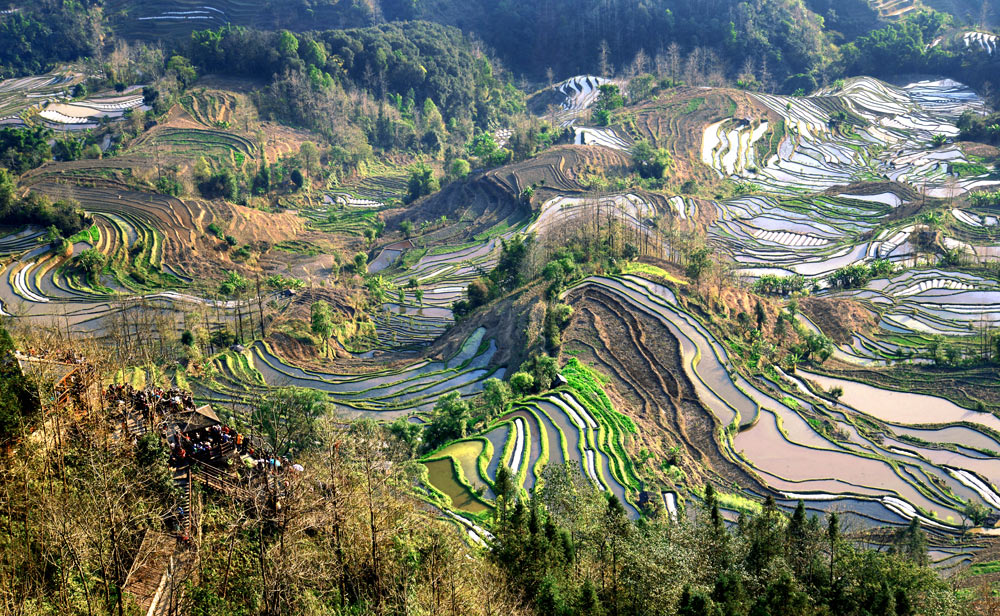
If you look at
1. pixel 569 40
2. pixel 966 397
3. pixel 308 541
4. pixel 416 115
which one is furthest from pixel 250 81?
pixel 308 541

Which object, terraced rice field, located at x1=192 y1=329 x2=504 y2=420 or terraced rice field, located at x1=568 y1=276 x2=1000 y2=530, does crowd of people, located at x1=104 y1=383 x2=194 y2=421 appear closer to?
terraced rice field, located at x1=192 y1=329 x2=504 y2=420

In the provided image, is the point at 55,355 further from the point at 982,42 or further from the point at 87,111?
the point at 982,42

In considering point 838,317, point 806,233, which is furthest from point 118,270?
point 806,233

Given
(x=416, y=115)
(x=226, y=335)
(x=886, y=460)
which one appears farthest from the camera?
(x=416, y=115)

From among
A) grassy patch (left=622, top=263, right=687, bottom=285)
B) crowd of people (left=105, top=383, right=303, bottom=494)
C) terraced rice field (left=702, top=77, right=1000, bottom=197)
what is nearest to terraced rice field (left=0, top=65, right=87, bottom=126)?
grassy patch (left=622, top=263, right=687, bottom=285)

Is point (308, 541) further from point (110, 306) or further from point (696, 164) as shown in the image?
point (696, 164)

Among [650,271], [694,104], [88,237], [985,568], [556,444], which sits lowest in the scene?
[985,568]

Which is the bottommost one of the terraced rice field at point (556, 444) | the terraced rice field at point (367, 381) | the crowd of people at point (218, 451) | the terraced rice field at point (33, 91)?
the terraced rice field at point (367, 381)

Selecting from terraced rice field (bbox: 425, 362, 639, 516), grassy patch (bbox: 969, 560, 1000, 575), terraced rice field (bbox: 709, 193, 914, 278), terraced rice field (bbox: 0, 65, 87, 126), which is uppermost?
terraced rice field (bbox: 0, 65, 87, 126)

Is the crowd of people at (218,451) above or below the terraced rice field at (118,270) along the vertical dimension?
above

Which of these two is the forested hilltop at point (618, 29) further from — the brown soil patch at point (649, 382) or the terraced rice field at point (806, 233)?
the brown soil patch at point (649, 382)

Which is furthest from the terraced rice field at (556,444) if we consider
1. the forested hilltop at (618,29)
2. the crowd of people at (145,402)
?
the forested hilltop at (618,29)
